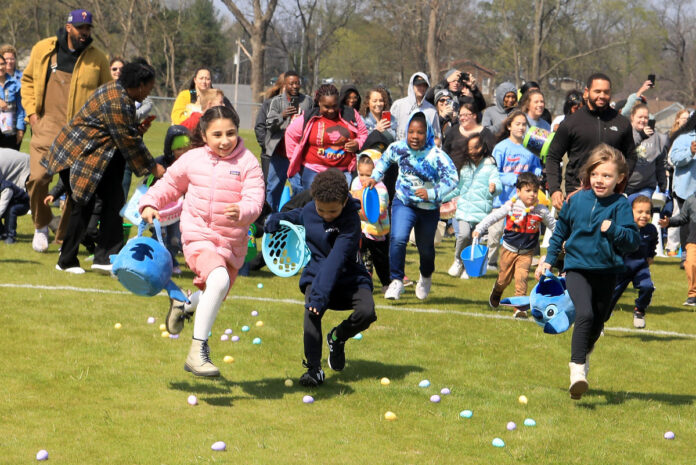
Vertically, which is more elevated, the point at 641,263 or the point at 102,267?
the point at 641,263

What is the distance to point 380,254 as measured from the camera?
1026cm

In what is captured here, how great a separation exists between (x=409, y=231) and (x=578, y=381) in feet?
12.7

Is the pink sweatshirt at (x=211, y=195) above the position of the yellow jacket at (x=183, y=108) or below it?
below

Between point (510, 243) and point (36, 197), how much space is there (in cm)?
572

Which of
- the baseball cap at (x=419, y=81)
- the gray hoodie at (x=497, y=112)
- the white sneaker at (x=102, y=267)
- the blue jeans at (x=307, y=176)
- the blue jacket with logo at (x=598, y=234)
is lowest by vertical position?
the white sneaker at (x=102, y=267)

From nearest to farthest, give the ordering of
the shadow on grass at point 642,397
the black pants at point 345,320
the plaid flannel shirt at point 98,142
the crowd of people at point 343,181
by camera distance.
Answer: the crowd of people at point 343,181 → the black pants at point 345,320 → the shadow on grass at point 642,397 → the plaid flannel shirt at point 98,142

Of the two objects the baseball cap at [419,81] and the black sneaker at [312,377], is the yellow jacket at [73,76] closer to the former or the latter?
the baseball cap at [419,81]

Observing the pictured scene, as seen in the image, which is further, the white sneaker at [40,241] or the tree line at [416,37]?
the tree line at [416,37]

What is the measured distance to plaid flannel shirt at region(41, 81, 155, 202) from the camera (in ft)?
30.6

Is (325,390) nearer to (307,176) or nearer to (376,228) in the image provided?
(376,228)

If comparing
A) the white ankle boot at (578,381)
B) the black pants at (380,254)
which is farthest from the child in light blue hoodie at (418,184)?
the white ankle boot at (578,381)

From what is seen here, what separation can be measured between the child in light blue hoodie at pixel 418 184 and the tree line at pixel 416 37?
96.8 feet

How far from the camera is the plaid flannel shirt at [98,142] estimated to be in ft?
30.6

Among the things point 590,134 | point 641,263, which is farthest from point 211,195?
point 641,263
